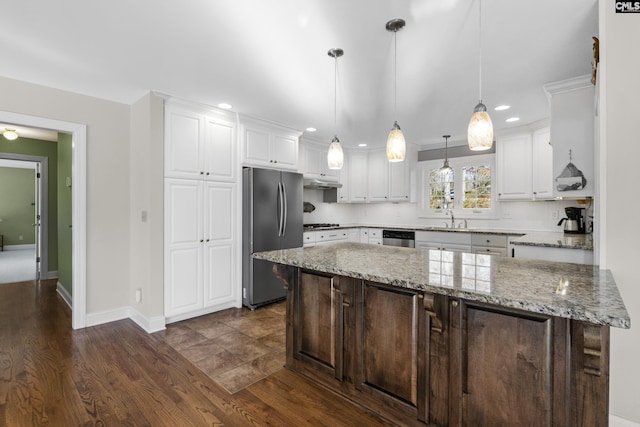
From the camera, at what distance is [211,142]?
3609mm

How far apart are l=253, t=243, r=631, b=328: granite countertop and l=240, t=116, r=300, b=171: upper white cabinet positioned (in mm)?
2096

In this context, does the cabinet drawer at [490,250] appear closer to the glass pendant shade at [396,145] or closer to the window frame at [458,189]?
the window frame at [458,189]

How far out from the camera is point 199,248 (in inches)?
138

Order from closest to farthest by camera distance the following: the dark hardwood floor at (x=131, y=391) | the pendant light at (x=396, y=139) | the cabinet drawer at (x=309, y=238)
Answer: the dark hardwood floor at (x=131, y=391) → the pendant light at (x=396, y=139) → the cabinet drawer at (x=309, y=238)

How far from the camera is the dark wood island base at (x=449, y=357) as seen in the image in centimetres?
124

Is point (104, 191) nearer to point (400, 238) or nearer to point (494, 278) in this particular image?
point (494, 278)

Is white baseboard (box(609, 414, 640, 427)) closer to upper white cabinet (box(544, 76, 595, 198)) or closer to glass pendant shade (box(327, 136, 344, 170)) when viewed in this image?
upper white cabinet (box(544, 76, 595, 198))

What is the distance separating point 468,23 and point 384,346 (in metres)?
2.10

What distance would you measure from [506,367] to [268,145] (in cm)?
361

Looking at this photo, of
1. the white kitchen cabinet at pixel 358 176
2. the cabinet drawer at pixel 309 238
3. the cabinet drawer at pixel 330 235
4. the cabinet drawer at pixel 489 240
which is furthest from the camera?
the white kitchen cabinet at pixel 358 176

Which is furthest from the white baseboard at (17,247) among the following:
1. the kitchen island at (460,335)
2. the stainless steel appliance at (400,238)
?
the kitchen island at (460,335)

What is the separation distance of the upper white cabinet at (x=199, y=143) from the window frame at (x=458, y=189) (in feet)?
11.6

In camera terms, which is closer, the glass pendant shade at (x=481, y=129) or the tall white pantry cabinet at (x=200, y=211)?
the glass pendant shade at (x=481, y=129)

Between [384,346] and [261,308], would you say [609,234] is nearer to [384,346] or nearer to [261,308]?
[384,346]
